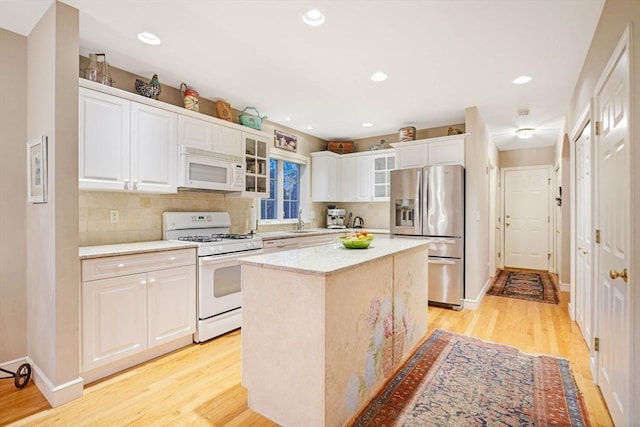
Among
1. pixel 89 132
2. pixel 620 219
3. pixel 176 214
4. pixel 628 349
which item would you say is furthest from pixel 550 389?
pixel 89 132

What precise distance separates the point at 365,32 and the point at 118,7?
1.66 meters

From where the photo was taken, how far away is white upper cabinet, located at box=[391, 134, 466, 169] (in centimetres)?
414

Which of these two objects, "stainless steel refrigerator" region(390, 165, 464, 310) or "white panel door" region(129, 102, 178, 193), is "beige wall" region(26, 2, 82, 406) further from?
"stainless steel refrigerator" region(390, 165, 464, 310)

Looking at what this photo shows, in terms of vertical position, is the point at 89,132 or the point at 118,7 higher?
the point at 118,7

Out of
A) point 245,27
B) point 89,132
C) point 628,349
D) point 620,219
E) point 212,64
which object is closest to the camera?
point 628,349

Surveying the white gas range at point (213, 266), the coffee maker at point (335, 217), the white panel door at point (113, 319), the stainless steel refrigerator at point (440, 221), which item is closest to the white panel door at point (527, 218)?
the stainless steel refrigerator at point (440, 221)

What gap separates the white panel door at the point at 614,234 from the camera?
1.58m

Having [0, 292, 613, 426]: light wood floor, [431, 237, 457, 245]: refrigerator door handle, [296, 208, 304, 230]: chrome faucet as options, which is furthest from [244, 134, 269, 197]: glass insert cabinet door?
[431, 237, 457, 245]: refrigerator door handle

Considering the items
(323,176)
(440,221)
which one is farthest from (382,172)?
(440,221)

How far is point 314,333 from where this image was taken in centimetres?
165

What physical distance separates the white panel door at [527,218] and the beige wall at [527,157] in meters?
0.13

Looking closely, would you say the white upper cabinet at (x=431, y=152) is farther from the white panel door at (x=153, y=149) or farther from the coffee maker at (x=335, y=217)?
the white panel door at (x=153, y=149)

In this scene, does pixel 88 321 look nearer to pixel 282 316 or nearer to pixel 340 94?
pixel 282 316

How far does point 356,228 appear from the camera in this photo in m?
5.48
